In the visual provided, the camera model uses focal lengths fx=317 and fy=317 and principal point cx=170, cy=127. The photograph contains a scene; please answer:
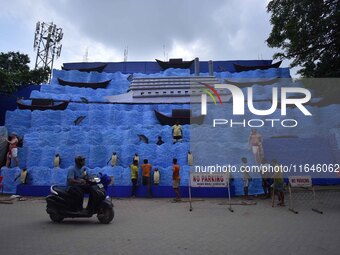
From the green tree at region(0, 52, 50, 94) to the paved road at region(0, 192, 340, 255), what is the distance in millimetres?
16457

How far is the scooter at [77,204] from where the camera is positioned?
6910 mm

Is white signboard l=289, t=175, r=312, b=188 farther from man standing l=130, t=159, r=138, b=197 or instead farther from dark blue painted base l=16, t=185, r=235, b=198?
man standing l=130, t=159, r=138, b=197

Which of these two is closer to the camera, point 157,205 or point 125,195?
point 157,205

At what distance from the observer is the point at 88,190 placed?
6.98 metres

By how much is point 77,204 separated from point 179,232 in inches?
95.6

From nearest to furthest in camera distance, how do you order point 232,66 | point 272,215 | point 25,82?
point 272,215
point 25,82
point 232,66

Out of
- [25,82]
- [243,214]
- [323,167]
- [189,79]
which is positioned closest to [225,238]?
[243,214]

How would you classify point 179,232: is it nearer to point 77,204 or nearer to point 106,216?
point 106,216

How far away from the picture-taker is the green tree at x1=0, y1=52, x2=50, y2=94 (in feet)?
75.0

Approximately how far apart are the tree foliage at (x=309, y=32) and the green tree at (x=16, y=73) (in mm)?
18983

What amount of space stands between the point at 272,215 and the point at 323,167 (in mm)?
6397

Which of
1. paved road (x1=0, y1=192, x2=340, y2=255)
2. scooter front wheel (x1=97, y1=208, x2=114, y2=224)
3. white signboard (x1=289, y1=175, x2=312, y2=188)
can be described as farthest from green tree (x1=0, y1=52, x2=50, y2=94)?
white signboard (x1=289, y1=175, x2=312, y2=188)

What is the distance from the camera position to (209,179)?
9.42 m

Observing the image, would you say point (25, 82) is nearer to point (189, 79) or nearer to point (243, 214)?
point (189, 79)
